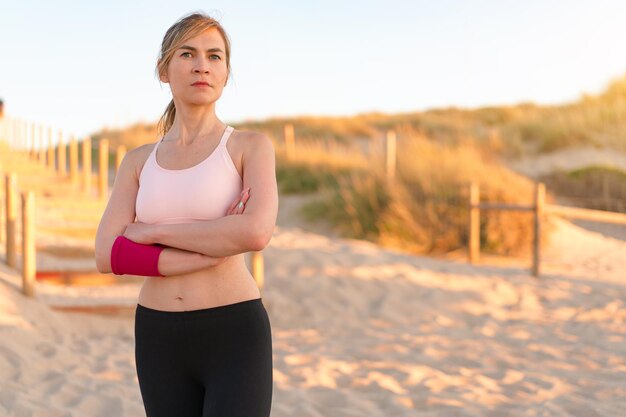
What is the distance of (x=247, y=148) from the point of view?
1800 mm

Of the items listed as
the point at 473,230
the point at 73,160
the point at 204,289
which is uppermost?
the point at 73,160

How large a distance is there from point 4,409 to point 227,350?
249cm

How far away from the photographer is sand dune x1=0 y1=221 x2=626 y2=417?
4.03 metres

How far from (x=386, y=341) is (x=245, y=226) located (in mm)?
4270

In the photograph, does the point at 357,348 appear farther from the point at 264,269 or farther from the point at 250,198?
the point at 250,198

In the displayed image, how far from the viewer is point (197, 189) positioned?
1.79 metres

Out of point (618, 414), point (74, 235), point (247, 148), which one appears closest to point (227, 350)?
point (247, 148)

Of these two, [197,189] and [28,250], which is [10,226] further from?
[197,189]

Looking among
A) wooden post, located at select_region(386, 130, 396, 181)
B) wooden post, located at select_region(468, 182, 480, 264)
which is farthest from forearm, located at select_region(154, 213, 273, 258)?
wooden post, located at select_region(386, 130, 396, 181)

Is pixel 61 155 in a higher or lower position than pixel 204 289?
higher

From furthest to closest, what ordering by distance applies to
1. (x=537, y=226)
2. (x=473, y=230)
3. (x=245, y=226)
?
(x=473, y=230) < (x=537, y=226) < (x=245, y=226)

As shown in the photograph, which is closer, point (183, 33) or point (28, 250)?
point (183, 33)

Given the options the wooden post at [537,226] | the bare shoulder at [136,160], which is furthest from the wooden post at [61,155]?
the bare shoulder at [136,160]

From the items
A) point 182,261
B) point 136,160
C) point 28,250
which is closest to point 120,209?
point 136,160
